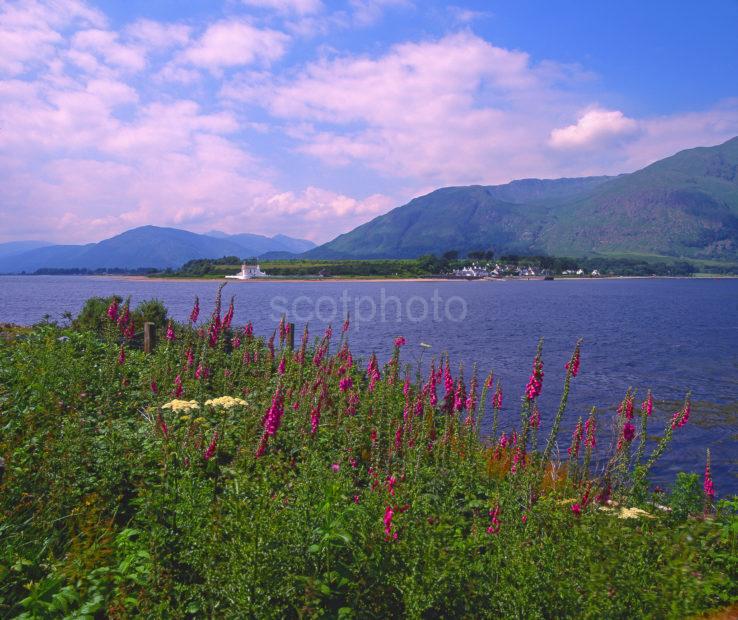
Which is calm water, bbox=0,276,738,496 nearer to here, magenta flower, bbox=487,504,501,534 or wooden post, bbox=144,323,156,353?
magenta flower, bbox=487,504,501,534

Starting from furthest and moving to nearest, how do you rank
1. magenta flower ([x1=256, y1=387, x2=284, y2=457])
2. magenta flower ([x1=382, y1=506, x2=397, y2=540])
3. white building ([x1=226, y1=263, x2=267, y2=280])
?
white building ([x1=226, y1=263, x2=267, y2=280]) → magenta flower ([x1=256, y1=387, x2=284, y2=457]) → magenta flower ([x1=382, y1=506, x2=397, y2=540])

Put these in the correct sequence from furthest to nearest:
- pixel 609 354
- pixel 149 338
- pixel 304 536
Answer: pixel 609 354 < pixel 149 338 < pixel 304 536

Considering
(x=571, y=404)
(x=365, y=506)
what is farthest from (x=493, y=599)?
(x=571, y=404)

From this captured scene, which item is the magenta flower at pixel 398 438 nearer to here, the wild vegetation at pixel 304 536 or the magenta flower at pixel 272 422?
the wild vegetation at pixel 304 536

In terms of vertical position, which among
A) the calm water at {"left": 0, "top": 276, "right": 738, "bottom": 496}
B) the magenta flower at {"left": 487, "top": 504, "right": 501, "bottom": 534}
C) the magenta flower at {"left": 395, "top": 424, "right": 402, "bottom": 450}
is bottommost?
the calm water at {"left": 0, "top": 276, "right": 738, "bottom": 496}

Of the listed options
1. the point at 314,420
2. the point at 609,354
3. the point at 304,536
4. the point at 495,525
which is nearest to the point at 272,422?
the point at 314,420

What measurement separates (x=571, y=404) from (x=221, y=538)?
72.2ft

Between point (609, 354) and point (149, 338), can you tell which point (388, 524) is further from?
point (609, 354)

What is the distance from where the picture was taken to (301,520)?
14.7 feet

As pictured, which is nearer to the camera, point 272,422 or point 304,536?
point 304,536

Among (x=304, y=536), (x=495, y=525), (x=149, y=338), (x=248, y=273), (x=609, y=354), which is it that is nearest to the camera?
(x=304, y=536)

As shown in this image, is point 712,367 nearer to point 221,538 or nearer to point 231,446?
point 231,446

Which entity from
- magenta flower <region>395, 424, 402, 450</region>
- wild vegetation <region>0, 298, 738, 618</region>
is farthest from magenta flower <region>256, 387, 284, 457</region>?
magenta flower <region>395, 424, 402, 450</region>

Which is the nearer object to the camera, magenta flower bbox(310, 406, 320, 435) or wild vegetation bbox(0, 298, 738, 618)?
wild vegetation bbox(0, 298, 738, 618)
